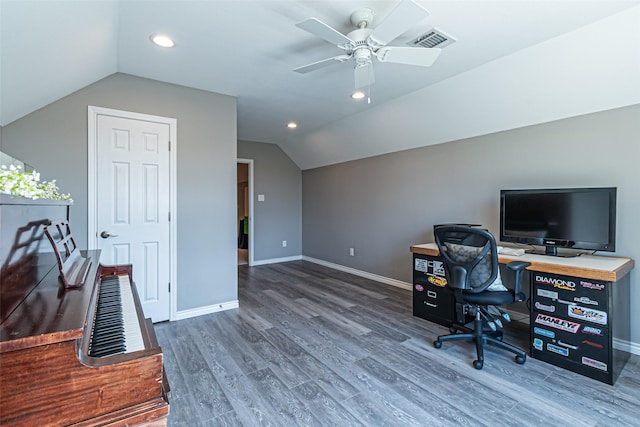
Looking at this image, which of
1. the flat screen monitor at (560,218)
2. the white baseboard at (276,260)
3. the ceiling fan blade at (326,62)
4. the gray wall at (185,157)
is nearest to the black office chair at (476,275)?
the flat screen monitor at (560,218)

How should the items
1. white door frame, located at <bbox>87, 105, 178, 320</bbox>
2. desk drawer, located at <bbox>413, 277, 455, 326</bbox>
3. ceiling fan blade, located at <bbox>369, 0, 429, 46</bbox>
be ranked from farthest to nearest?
desk drawer, located at <bbox>413, 277, 455, 326</bbox>
white door frame, located at <bbox>87, 105, 178, 320</bbox>
ceiling fan blade, located at <bbox>369, 0, 429, 46</bbox>

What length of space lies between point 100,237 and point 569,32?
4.29 m

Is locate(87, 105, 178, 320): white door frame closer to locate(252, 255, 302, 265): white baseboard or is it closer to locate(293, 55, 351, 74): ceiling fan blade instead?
locate(293, 55, 351, 74): ceiling fan blade

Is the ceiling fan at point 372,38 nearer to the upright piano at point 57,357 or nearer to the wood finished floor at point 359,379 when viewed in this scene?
the upright piano at point 57,357

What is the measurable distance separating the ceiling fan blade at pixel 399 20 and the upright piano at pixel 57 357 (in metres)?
1.85

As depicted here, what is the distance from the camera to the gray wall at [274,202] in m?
5.99

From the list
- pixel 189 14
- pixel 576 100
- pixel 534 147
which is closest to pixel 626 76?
pixel 576 100

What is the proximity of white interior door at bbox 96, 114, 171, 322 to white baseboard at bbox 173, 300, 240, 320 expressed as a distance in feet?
0.48

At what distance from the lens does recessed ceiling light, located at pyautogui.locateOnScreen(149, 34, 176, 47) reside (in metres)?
2.28

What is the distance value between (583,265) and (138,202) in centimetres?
389

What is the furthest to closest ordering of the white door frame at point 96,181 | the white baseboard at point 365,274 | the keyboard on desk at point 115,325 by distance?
the white baseboard at point 365,274 → the white door frame at point 96,181 → the keyboard on desk at point 115,325

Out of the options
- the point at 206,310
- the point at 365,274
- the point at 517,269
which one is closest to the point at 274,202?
the point at 365,274

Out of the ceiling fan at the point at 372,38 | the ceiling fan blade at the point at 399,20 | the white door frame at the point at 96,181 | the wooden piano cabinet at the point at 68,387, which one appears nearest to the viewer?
the wooden piano cabinet at the point at 68,387

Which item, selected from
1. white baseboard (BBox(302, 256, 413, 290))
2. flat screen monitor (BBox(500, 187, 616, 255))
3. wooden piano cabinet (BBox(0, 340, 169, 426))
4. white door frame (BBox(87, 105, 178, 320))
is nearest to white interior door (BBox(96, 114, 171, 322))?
white door frame (BBox(87, 105, 178, 320))
